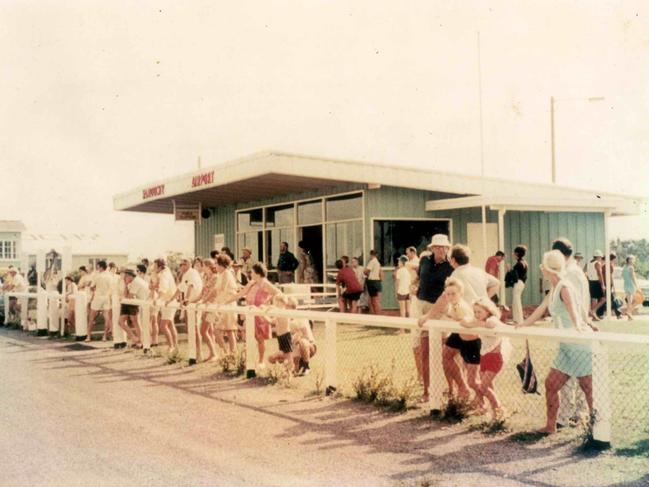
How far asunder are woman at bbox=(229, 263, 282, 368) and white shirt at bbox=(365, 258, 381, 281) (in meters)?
5.53

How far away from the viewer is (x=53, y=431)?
21.8ft

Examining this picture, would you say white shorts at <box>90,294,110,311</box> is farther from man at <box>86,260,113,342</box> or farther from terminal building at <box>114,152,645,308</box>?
terminal building at <box>114,152,645,308</box>

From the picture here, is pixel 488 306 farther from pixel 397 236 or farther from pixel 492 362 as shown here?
pixel 397 236

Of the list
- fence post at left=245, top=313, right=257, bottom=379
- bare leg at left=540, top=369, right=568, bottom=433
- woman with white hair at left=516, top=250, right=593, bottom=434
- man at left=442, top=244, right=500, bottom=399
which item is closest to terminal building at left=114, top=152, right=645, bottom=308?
fence post at left=245, top=313, right=257, bottom=379

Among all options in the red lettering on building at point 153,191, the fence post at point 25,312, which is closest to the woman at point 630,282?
the red lettering on building at point 153,191

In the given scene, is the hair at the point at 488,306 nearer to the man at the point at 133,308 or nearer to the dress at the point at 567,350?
the dress at the point at 567,350

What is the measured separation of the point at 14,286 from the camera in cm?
1989

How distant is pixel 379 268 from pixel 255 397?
811 centimetres

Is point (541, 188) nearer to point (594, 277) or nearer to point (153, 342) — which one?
point (594, 277)

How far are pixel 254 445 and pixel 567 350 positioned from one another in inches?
107

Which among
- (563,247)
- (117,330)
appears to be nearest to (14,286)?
(117,330)

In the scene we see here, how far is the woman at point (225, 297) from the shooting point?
10859 millimetres

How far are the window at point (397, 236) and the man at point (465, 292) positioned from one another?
10.1 m

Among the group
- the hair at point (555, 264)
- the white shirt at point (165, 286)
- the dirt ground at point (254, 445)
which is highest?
the hair at point (555, 264)
